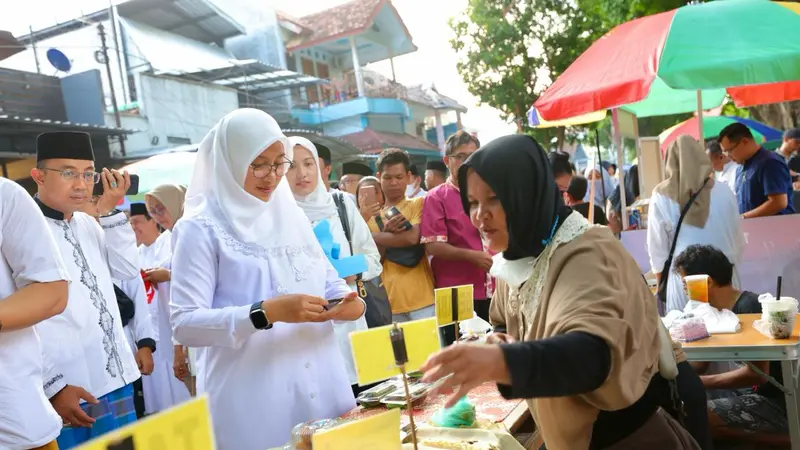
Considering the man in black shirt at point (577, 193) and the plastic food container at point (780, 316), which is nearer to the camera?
the plastic food container at point (780, 316)

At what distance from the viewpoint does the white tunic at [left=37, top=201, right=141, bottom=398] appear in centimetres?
235

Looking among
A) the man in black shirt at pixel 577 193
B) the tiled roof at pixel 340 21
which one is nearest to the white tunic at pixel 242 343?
the man in black shirt at pixel 577 193

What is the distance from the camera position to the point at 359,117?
21688 millimetres

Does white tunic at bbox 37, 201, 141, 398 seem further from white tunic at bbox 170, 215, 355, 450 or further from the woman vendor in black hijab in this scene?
the woman vendor in black hijab

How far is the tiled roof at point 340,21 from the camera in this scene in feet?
68.9

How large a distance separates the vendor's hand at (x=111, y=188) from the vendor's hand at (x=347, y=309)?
160 cm

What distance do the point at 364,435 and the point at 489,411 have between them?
81cm

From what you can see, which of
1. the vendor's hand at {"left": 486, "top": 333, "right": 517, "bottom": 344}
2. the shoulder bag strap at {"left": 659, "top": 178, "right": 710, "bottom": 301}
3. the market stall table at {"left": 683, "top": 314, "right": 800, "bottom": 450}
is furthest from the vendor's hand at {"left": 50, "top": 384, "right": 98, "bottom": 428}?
the shoulder bag strap at {"left": 659, "top": 178, "right": 710, "bottom": 301}

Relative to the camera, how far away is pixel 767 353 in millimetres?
2920

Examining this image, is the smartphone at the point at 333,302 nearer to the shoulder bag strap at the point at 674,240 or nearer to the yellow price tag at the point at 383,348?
the yellow price tag at the point at 383,348

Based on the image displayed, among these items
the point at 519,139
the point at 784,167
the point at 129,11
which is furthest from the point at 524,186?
the point at 129,11

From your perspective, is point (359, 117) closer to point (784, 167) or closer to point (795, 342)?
point (784, 167)

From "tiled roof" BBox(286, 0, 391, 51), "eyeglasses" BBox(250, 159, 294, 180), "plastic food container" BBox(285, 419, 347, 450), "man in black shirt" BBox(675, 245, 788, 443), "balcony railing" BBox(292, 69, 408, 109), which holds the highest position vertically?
"tiled roof" BBox(286, 0, 391, 51)

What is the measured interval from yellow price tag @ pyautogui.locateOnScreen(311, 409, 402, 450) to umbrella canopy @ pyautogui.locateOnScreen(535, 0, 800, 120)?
3249mm
